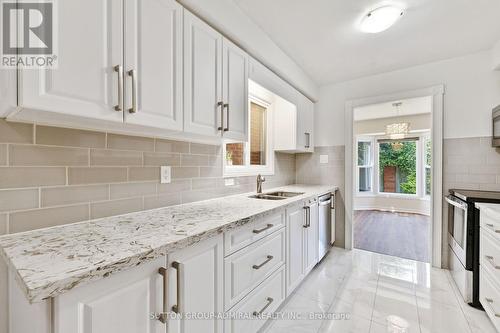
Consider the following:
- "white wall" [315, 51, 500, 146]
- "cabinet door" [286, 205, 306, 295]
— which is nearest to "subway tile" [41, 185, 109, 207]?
"cabinet door" [286, 205, 306, 295]

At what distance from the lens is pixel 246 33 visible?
5.92 ft

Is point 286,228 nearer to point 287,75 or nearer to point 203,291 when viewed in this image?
point 203,291

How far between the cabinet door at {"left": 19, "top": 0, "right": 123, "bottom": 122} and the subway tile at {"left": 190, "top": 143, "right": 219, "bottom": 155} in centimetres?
77

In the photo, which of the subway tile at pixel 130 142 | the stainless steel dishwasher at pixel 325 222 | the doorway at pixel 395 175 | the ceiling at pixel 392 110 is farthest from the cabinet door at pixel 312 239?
the ceiling at pixel 392 110

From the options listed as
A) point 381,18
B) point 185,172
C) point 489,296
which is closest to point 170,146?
point 185,172

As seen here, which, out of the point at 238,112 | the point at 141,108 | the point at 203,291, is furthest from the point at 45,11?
the point at 203,291

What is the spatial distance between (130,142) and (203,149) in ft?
1.94

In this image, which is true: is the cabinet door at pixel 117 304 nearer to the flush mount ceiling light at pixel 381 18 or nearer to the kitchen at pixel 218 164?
the kitchen at pixel 218 164

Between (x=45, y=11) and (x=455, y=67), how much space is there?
3.55m

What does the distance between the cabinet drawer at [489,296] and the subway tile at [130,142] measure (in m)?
2.51

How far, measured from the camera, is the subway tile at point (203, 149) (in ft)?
5.84

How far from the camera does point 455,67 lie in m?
2.57

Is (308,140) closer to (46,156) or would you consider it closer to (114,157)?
(114,157)

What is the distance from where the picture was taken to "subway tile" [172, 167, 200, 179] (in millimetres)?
1632
